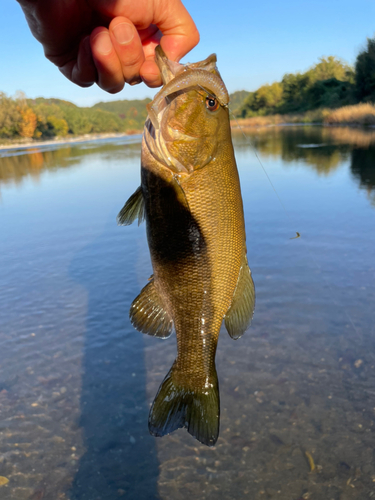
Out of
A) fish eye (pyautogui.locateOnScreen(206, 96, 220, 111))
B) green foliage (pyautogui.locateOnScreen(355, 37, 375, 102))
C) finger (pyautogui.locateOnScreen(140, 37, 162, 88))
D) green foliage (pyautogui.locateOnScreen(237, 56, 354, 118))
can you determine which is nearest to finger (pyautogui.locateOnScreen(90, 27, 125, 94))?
finger (pyautogui.locateOnScreen(140, 37, 162, 88))

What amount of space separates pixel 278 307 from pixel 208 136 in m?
3.95

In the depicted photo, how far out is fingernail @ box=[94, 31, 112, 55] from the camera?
203 cm

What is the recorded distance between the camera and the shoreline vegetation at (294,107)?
46.2 metres

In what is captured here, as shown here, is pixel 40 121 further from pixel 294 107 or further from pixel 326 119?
pixel 326 119

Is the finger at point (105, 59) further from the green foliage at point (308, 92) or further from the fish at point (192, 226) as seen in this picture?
the green foliage at point (308, 92)

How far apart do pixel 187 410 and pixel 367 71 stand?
54392 mm

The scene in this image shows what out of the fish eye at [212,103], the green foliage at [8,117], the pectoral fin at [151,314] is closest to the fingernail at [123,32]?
the fish eye at [212,103]

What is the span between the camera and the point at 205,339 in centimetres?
198

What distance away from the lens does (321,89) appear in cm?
6869

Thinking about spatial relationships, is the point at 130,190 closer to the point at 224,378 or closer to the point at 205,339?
the point at 224,378

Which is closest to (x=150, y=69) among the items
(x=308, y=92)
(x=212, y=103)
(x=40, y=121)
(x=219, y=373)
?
(x=212, y=103)

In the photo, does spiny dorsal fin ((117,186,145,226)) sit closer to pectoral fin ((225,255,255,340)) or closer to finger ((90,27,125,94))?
pectoral fin ((225,255,255,340))

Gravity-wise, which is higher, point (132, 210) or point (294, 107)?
point (294, 107)

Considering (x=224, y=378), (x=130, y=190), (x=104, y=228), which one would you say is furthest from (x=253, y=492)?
(x=130, y=190)
